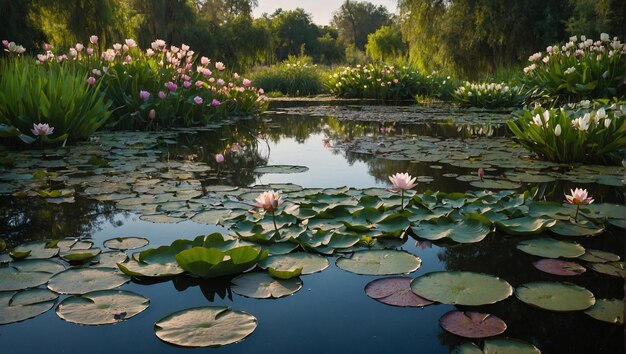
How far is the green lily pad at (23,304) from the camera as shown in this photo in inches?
46.6

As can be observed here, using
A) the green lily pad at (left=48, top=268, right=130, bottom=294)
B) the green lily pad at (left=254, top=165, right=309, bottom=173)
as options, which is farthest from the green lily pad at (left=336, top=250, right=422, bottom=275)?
the green lily pad at (left=254, top=165, right=309, bottom=173)

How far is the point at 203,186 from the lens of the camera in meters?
2.64

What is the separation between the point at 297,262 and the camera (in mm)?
1529

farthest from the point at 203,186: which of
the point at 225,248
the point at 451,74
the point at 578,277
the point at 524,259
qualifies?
the point at 451,74

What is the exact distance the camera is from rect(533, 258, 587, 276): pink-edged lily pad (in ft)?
4.74

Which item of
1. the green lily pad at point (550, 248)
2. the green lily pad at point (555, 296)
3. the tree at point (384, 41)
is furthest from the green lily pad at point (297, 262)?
the tree at point (384, 41)

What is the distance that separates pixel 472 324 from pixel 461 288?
0.20 metres

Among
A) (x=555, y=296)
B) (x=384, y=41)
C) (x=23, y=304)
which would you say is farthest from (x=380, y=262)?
(x=384, y=41)

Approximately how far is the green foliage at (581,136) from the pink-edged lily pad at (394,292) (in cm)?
201

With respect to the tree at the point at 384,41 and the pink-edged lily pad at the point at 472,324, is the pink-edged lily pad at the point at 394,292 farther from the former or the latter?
the tree at the point at 384,41

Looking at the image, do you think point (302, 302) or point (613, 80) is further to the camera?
point (613, 80)

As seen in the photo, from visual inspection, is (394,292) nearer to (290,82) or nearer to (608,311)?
(608,311)

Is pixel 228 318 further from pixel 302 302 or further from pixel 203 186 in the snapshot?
pixel 203 186

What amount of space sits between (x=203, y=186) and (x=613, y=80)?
5.57 m
